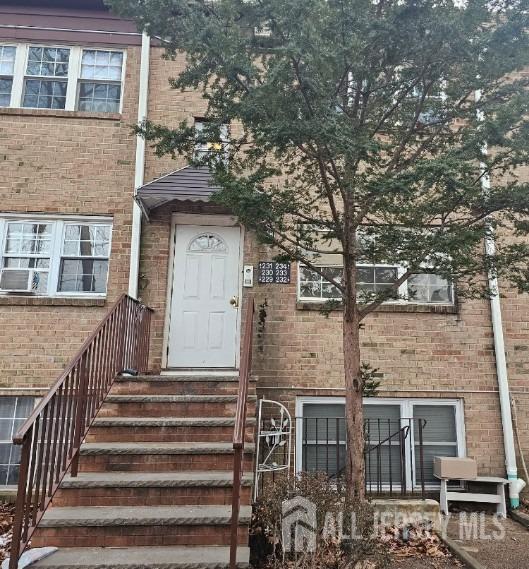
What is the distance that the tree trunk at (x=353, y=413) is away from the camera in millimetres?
3914

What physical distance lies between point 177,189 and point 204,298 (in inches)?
61.4

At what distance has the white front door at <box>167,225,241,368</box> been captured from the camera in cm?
648

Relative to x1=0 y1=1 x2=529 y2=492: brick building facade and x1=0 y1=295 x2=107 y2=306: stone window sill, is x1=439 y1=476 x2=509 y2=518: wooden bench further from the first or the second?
x1=0 y1=295 x2=107 y2=306: stone window sill

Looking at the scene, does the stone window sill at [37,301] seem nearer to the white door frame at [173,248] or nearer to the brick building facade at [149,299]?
the brick building facade at [149,299]

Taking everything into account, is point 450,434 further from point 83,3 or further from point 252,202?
point 83,3

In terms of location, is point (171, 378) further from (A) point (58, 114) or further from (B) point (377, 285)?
(A) point (58, 114)

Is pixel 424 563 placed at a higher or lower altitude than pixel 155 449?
lower

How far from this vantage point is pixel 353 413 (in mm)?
4051

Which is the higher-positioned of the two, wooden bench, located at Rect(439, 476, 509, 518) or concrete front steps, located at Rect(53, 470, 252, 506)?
concrete front steps, located at Rect(53, 470, 252, 506)

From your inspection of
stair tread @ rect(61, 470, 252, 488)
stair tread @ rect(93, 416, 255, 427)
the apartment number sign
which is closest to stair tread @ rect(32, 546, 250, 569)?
stair tread @ rect(61, 470, 252, 488)

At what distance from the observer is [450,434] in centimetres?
628

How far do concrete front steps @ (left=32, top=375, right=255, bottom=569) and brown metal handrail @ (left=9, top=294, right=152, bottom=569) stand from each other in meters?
0.23

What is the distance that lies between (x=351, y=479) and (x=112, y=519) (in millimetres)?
1941

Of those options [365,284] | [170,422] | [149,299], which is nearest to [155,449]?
[170,422]
